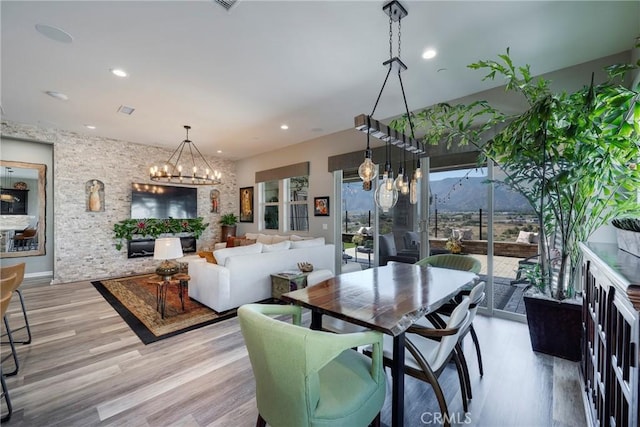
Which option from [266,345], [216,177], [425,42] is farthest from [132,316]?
[425,42]

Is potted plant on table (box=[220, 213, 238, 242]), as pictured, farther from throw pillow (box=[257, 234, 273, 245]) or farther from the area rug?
the area rug

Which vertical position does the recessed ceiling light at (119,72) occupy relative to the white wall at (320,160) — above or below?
above

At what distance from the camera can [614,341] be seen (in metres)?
1.21

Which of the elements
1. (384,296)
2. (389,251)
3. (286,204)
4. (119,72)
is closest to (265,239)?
(286,204)

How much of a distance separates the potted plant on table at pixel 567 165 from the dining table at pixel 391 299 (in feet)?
2.96

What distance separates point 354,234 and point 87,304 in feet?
15.1

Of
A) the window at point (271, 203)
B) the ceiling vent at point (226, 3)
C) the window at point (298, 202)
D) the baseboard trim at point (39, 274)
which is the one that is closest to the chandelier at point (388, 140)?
the ceiling vent at point (226, 3)

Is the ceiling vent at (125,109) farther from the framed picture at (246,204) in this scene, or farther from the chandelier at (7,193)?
the framed picture at (246,204)

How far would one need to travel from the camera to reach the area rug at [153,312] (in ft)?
10.4

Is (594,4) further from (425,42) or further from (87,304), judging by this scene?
(87,304)

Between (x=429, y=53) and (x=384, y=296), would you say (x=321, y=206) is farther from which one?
(x=384, y=296)

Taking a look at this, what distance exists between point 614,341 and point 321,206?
4890 millimetres

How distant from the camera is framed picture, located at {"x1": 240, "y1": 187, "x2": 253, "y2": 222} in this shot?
25.6 feet

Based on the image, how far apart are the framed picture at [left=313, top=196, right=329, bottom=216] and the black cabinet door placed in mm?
5758
